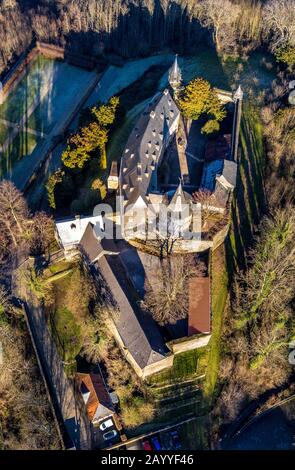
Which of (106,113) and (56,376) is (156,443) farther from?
(106,113)

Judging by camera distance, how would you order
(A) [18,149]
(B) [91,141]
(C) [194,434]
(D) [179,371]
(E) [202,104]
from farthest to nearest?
(A) [18,149] → (E) [202,104] → (B) [91,141] → (D) [179,371] → (C) [194,434]

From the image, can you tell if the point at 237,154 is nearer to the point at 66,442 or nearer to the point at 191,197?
the point at 191,197

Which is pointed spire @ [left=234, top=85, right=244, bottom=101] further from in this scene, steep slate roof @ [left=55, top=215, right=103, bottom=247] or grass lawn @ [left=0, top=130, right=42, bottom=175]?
grass lawn @ [left=0, top=130, right=42, bottom=175]

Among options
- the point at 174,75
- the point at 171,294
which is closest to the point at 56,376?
the point at 171,294

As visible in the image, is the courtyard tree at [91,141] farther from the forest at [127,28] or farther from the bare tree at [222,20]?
the forest at [127,28]

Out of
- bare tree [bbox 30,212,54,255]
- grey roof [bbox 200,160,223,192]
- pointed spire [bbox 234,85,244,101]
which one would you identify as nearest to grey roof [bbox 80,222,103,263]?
bare tree [bbox 30,212,54,255]

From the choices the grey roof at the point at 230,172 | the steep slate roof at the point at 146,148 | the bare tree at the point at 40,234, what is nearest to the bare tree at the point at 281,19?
the steep slate roof at the point at 146,148
